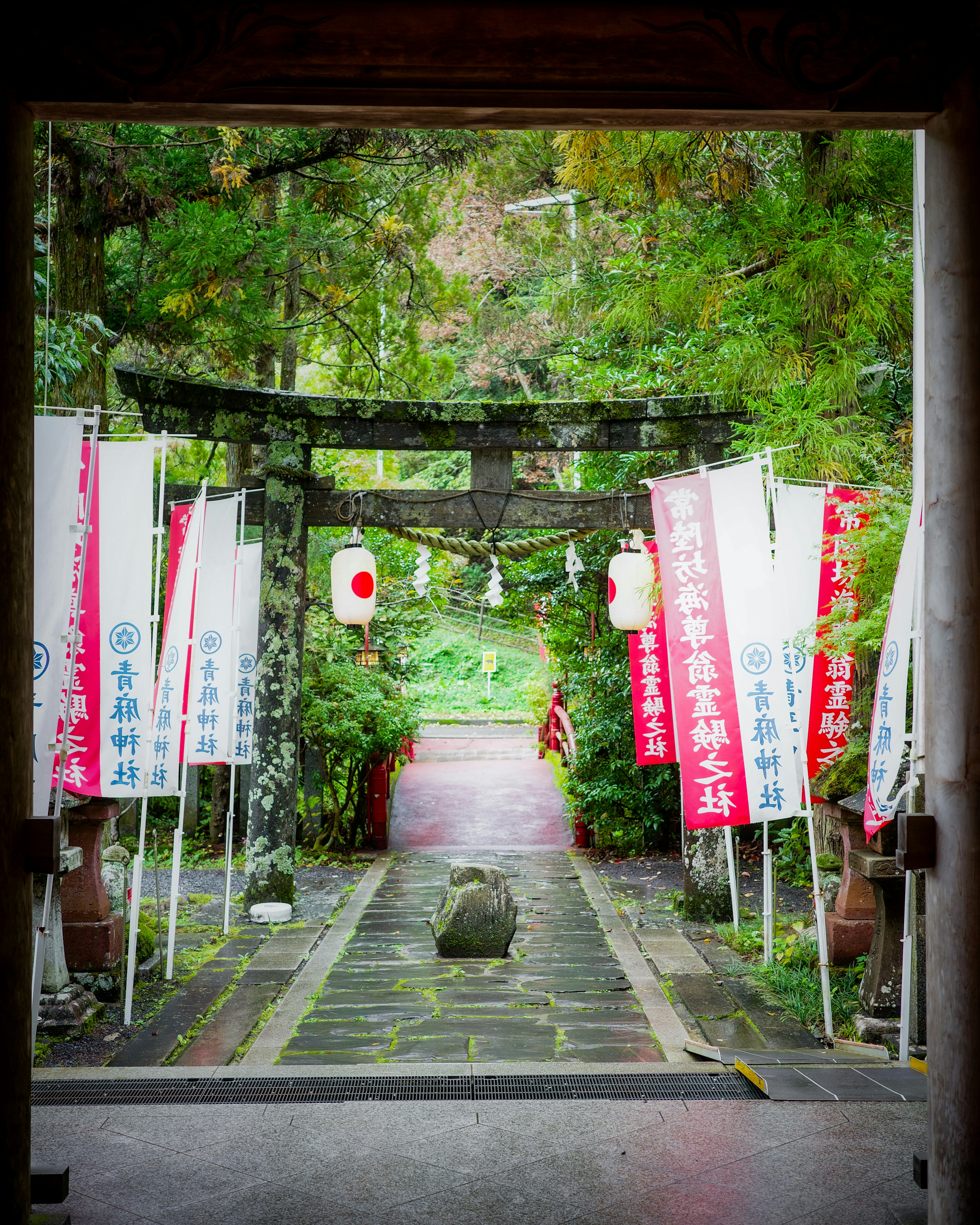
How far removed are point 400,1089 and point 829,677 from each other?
145 inches

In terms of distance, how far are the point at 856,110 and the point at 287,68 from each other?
5.96ft

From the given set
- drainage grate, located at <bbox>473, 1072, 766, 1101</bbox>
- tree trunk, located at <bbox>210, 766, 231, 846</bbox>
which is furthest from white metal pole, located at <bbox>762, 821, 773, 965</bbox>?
tree trunk, located at <bbox>210, 766, 231, 846</bbox>

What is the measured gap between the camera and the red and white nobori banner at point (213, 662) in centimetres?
859

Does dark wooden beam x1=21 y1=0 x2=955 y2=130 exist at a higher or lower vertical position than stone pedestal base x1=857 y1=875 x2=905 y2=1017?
higher

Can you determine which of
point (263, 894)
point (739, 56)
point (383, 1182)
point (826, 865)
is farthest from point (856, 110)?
point (263, 894)

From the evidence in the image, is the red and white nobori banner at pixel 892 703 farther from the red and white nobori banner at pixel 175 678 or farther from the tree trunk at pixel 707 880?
the tree trunk at pixel 707 880

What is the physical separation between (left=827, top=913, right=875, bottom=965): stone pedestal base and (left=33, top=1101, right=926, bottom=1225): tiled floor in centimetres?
219

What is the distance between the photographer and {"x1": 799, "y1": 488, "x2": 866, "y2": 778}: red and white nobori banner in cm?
661

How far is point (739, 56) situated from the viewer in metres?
3.23

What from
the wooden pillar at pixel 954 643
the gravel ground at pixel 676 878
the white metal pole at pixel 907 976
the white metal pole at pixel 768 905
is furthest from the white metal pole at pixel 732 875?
the wooden pillar at pixel 954 643

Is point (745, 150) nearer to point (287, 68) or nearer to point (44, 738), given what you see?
point (287, 68)

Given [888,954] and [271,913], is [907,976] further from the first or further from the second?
[271,913]

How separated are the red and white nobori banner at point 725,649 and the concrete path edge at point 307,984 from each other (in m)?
2.93

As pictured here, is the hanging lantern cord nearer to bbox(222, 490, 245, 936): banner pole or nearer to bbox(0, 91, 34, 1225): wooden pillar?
bbox(222, 490, 245, 936): banner pole
